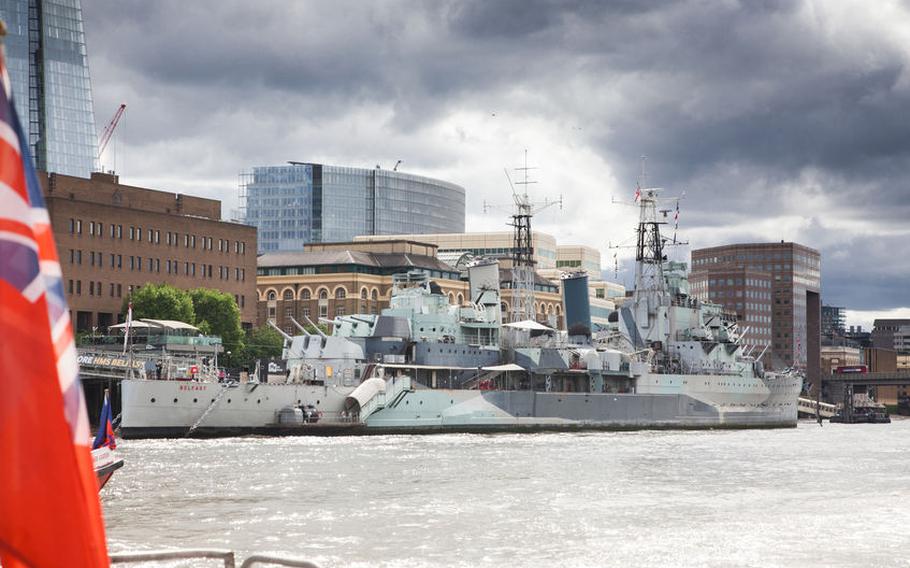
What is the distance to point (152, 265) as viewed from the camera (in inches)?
4707

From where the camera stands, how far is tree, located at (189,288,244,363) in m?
113

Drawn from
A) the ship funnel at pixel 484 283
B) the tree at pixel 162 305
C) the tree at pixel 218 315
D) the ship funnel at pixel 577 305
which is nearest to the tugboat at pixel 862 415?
the ship funnel at pixel 577 305

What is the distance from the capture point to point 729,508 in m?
37.1

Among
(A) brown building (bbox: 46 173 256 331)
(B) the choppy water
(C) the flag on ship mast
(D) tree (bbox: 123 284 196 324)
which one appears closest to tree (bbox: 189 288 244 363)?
(D) tree (bbox: 123 284 196 324)

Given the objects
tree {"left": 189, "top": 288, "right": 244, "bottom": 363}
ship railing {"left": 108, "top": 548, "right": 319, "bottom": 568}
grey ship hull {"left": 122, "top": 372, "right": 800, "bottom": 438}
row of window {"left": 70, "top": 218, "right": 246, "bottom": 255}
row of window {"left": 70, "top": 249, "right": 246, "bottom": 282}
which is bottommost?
grey ship hull {"left": 122, "top": 372, "right": 800, "bottom": 438}

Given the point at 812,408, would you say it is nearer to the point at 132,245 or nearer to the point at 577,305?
the point at 577,305

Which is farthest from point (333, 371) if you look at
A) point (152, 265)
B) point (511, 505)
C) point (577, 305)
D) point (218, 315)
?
point (511, 505)

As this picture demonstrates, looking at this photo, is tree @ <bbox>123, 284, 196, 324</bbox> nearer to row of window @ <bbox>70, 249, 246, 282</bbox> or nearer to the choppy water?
row of window @ <bbox>70, 249, 246, 282</bbox>

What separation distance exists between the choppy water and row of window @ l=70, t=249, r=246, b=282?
175ft

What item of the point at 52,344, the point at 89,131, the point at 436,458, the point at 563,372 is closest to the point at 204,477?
the point at 436,458

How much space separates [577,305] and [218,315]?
1233 inches

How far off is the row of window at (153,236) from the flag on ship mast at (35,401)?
10980cm

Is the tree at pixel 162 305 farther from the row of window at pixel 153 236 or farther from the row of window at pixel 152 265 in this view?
the row of window at pixel 153 236

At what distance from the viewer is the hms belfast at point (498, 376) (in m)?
72.7
